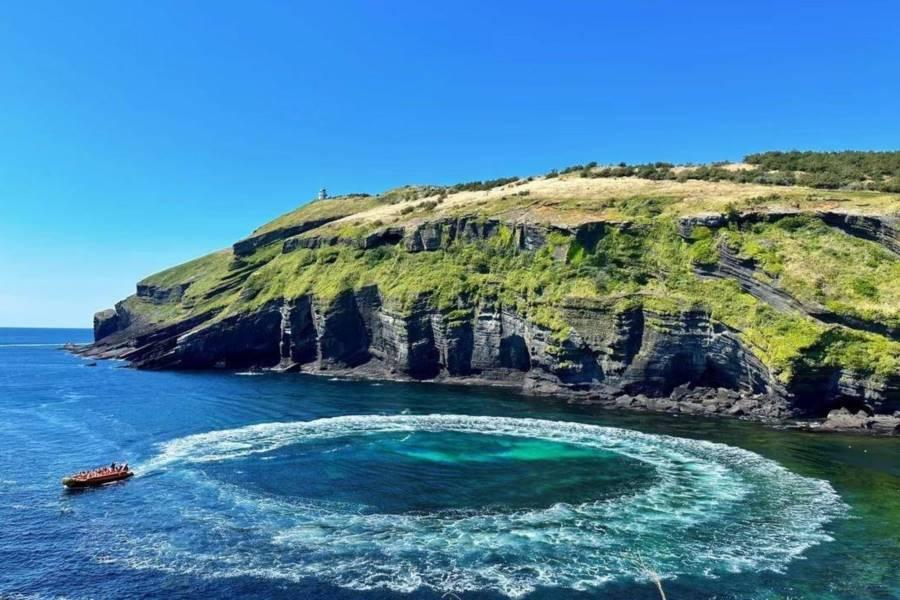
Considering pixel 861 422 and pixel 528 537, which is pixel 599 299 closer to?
pixel 861 422

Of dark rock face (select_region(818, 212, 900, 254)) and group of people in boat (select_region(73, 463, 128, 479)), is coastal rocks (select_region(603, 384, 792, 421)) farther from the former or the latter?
group of people in boat (select_region(73, 463, 128, 479))

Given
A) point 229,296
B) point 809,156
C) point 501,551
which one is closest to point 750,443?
point 501,551

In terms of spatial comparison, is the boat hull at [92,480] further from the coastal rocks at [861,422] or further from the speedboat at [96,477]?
the coastal rocks at [861,422]

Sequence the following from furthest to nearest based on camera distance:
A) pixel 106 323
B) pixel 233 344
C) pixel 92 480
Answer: pixel 106 323 → pixel 233 344 → pixel 92 480

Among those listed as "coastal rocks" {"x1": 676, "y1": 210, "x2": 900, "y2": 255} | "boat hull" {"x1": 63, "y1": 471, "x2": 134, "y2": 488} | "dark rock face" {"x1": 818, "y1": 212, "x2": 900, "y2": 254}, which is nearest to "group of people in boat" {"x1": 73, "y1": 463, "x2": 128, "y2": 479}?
"boat hull" {"x1": 63, "y1": 471, "x2": 134, "y2": 488}

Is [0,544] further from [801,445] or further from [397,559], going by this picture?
[801,445]

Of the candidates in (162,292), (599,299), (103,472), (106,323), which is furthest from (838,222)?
(106,323)

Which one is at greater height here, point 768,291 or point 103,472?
point 768,291

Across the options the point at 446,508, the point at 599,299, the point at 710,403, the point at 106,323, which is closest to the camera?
the point at 446,508
